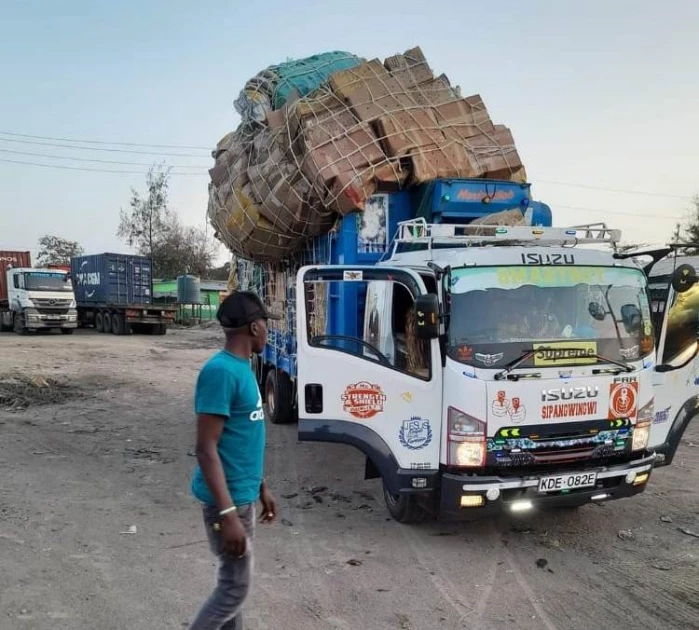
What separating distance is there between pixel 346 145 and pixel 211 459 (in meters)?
4.08

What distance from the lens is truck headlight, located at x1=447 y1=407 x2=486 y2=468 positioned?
391 centimetres

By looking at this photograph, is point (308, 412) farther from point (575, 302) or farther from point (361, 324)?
point (575, 302)

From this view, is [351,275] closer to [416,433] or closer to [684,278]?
[416,433]

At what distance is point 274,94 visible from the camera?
7.07m

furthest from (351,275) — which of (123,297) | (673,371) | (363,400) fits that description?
(123,297)

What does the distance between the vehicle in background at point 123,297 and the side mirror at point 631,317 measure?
76.7ft

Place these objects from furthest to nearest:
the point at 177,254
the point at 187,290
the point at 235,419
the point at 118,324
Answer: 1. the point at 177,254
2. the point at 187,290
3. the point at 118,324
4. the point at 235,419

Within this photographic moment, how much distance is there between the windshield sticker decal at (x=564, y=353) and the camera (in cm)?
401

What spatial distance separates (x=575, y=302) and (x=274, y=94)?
4.57 metres

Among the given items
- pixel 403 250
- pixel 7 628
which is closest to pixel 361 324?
pixel 403 250

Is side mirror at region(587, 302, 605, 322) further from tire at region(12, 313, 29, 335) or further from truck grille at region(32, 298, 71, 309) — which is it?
tire at region(12, 313, 29, 335)

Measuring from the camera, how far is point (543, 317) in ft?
13.7

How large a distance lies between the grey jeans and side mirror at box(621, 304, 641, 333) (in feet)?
10.7

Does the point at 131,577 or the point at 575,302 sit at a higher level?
the point at 575,302
